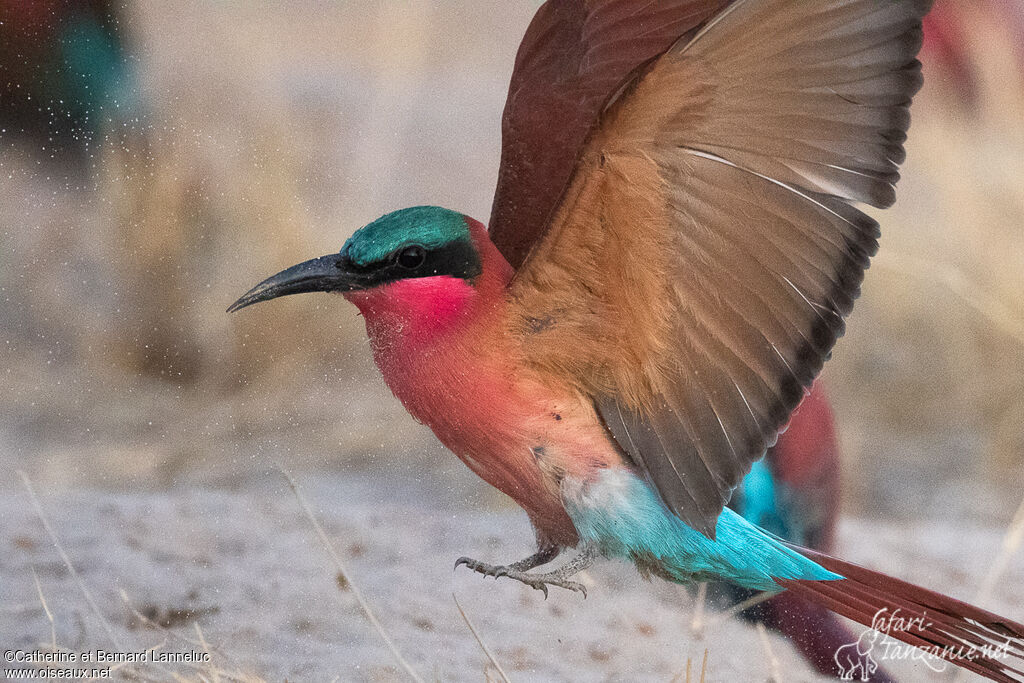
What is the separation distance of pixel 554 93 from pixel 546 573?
14.4 inches

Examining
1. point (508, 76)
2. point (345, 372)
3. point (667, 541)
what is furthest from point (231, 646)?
point (508, 76)

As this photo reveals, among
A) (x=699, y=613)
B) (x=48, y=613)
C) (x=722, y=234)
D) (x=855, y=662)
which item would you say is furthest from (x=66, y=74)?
(x=855, y=662)

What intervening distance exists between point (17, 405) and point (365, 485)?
306 mm

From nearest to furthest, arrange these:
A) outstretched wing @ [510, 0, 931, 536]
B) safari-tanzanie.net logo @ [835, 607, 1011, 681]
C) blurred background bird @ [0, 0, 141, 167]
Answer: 1. outstretched wing @ [510, 0, 931, 536]
2. safari-tanzanie.net logo @ [835, 607, 1011, 681]
3. blurred background bird @ [0, 0, 141, 167]

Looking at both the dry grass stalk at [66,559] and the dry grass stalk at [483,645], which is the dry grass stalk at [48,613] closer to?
the dry grass stalk at [66,559]

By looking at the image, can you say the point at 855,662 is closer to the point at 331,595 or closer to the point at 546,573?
the point at 546,573

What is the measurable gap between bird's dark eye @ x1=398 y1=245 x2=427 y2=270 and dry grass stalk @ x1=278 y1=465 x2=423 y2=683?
284 mm

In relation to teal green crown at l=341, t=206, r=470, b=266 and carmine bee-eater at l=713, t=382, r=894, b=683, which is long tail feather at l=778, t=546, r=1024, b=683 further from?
teal green crown at l=341, t=206, r=470, b=266

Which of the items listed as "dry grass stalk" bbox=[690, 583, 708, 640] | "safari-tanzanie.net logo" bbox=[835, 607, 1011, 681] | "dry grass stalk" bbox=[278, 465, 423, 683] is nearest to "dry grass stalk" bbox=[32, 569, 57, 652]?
"dry grass stalk" bbox=[278, 465, 423, 683]

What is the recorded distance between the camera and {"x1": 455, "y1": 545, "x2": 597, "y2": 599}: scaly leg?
719mm

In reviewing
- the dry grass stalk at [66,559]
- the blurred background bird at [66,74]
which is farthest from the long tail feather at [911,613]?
the blurred background bird at [66,74]

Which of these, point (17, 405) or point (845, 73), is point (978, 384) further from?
point (17, 405)

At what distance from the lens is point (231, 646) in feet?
2.65

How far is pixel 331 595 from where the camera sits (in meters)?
0.84
